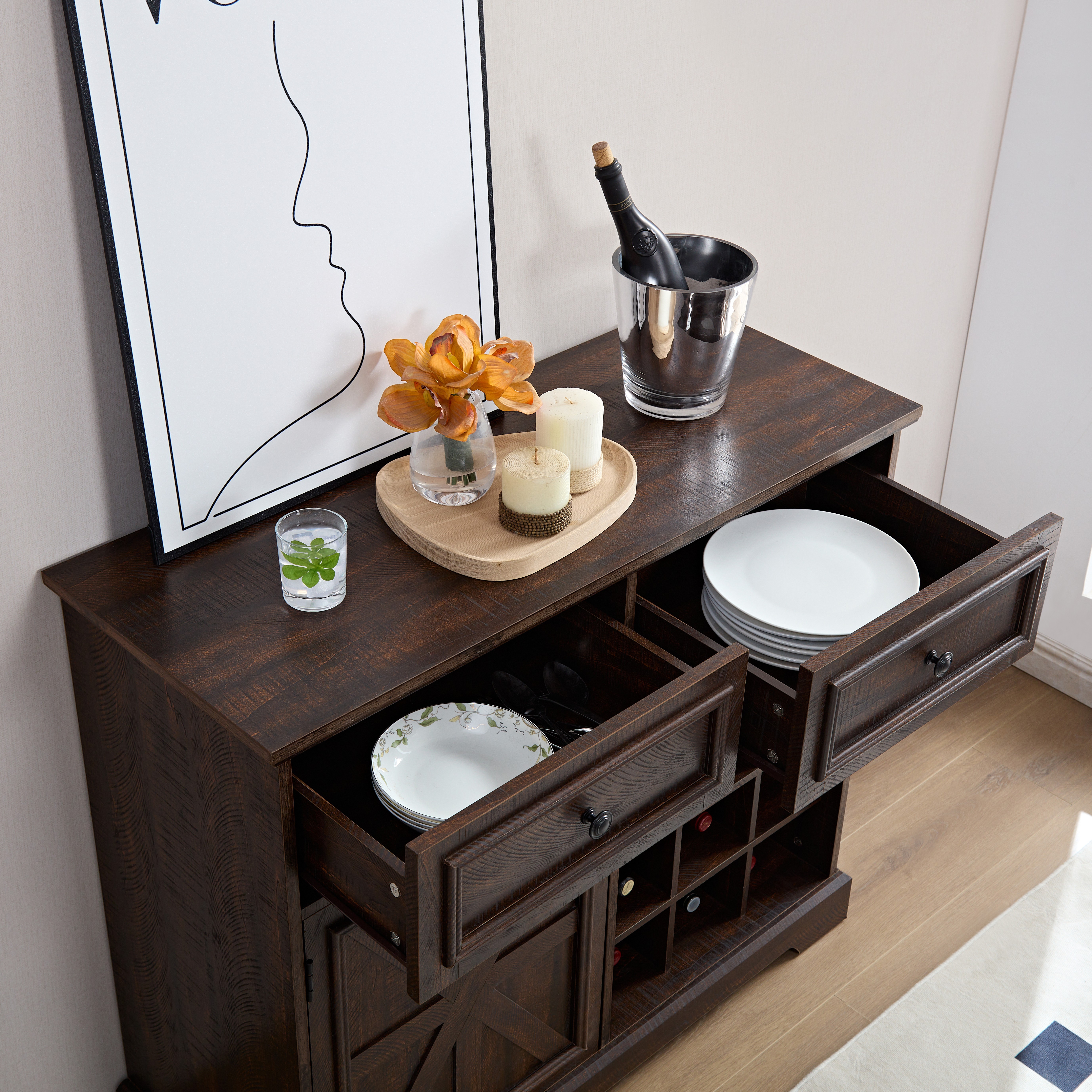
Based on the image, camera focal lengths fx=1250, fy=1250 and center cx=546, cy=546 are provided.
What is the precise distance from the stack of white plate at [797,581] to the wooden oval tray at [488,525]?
8.0 inches

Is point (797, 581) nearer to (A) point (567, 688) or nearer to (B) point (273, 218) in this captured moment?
(A) point (567, 688)

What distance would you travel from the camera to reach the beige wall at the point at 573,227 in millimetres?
1174

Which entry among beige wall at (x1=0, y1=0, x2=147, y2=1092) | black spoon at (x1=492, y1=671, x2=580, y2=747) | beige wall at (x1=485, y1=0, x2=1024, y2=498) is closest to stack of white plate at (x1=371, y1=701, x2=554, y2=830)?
black spoon at (x1=492, y1=671, x2=580, y2=747)

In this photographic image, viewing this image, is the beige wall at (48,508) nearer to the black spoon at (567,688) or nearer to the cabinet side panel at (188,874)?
the cabinet side panel at (188,874)

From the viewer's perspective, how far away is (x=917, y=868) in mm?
Answer: 2086

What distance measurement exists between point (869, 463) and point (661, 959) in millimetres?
736

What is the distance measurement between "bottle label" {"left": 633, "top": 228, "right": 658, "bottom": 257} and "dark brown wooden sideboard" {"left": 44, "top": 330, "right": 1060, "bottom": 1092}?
19 cm

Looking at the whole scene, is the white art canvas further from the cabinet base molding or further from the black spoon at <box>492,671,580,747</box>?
the cabinet base molding

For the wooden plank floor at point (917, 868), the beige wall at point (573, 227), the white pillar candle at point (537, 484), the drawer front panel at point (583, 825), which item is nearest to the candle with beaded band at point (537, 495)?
the white pillar candle at point (537, 484)

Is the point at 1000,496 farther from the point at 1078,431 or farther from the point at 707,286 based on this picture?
the point at 707,286

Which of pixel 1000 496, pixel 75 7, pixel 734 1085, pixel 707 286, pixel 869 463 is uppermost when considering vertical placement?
pixel 75 7

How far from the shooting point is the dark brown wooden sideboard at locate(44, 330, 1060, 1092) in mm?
1125

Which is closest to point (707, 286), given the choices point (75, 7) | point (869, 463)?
point (869, 463)

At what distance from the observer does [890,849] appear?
2119 mm
